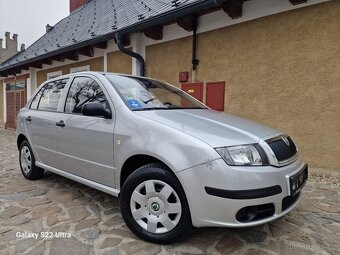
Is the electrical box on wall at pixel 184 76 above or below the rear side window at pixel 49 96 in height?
above

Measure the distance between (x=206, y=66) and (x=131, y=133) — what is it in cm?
395

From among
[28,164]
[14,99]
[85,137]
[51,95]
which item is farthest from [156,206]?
[14,99]

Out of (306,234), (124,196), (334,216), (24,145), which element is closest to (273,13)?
(334,216)

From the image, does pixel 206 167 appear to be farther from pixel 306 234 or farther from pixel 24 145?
pixel 24 145

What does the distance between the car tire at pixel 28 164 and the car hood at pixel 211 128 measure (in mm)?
2454

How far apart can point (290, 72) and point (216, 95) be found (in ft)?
5.13

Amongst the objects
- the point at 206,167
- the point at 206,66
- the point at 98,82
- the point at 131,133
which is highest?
the point at 206,66

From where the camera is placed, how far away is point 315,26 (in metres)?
4.55

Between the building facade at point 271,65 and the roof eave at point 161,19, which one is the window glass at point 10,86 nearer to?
the roof eave at point 161,19

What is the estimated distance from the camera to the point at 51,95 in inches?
152

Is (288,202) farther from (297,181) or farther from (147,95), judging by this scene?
(147,95)

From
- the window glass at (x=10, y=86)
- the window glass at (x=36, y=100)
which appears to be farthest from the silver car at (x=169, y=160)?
the window glass at (x=10, y=86)

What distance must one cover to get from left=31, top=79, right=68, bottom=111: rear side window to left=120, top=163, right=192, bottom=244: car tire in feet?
6.04

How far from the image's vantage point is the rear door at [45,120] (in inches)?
141
